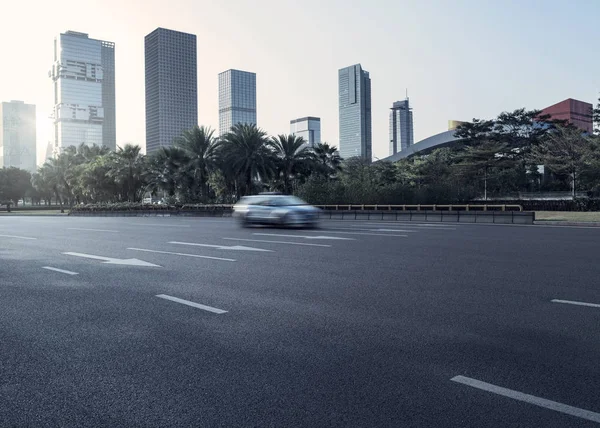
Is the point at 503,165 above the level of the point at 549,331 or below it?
above

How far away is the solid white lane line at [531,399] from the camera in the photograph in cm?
325

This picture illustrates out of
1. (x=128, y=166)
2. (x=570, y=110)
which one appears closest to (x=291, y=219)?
(x=128, y=166)

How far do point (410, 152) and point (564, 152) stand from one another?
A: 166 feet

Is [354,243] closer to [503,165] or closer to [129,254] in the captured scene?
[129,254]

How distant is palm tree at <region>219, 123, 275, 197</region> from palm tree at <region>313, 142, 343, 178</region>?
7.61 meters

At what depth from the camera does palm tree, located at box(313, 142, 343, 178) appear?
6112cm

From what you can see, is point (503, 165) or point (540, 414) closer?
point (540, 414)

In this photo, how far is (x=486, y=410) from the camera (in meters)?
3.33

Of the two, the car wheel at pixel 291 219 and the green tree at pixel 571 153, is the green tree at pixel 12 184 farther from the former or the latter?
the car wheel at pixel 291 219

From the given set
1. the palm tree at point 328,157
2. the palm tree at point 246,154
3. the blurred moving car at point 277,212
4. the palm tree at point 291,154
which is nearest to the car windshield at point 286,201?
the blurred moving car at point 277,212

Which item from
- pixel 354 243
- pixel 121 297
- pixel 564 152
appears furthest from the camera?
pixel 564 152

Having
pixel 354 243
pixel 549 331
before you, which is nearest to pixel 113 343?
pixel 549 331

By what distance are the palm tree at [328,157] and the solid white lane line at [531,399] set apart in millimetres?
56465

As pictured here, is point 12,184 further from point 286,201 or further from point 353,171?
point 286,201
